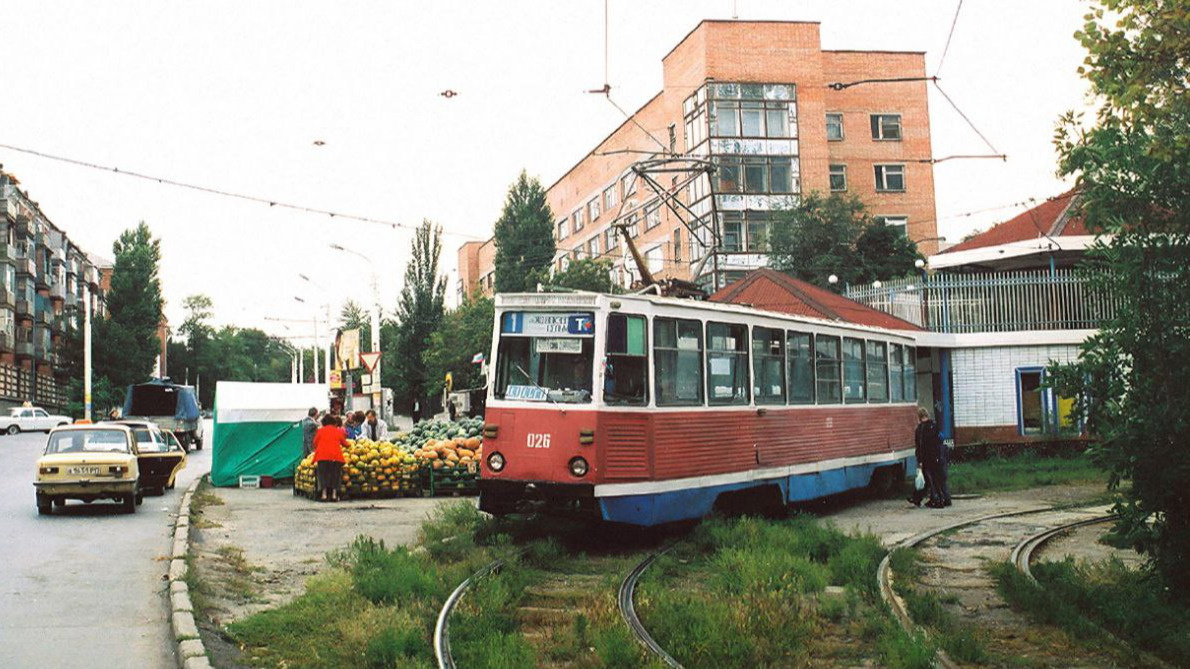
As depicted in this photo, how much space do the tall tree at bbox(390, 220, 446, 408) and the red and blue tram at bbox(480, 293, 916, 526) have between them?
4058cm

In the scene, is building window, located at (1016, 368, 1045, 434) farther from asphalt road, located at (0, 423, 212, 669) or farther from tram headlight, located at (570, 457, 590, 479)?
asphalt road, located at (0, 423, 212, 669)

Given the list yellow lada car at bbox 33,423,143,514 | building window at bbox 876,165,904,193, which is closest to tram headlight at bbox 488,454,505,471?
yellow lada car at bbox 33,423,143,514

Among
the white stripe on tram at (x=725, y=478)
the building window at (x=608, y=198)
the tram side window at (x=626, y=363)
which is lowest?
the white stripe on tram at (x=725, y=478)

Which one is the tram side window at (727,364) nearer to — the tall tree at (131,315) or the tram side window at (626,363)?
the tram side window at (626,363)

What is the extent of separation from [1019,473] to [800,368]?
9272mm

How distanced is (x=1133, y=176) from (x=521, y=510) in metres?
7.35

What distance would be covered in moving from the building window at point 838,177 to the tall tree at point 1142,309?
47.6 m

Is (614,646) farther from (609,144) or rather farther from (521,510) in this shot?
(609,144)

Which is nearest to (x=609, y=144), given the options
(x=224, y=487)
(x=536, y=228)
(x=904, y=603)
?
(x=536, y=228)

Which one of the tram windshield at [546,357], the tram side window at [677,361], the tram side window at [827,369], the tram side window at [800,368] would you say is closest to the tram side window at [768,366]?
the tram side window at [800,368]

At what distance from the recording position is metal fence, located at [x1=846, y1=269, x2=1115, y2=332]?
92.3ft

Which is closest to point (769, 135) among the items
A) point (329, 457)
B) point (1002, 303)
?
point (1002, 303)

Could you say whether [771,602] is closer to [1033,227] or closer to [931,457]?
[931,457]

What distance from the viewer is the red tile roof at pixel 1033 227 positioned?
3062 centimetres
